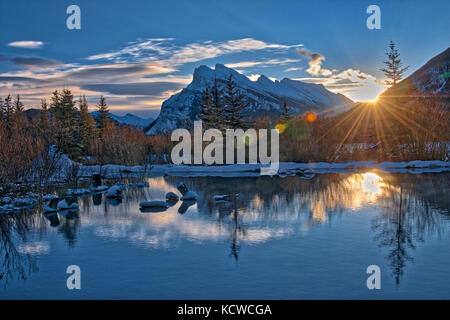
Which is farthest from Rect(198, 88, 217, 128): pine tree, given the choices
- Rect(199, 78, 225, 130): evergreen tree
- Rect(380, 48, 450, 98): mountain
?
Rect(380, 48, 450, 98): mountain

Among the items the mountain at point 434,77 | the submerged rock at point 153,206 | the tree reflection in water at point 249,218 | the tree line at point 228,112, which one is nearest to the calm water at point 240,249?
the tree reflection in water at point 249,218

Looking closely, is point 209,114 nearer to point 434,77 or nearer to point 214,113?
point 214,113

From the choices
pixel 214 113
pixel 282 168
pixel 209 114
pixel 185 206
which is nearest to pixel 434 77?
pixel 209 114

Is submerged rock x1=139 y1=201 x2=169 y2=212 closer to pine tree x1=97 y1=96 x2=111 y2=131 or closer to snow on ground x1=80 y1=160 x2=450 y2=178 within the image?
snow on ground x1=80 y1=160 x2=450 y2=178

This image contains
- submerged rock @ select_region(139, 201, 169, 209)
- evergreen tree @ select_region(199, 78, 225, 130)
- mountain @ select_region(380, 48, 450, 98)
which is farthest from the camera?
mountain @ select_region(380, 48, 450, 98)

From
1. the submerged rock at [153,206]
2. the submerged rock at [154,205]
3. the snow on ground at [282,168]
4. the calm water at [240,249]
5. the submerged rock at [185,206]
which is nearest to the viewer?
the calm water at [240,249]

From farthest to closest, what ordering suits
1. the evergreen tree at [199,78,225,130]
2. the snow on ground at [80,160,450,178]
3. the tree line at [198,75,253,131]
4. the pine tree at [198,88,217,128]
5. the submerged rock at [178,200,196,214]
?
the pine tree at [198,88,217,128], the evergreen tree at [199,78,225,130], the tree line at [198,75,253,131], the snow on ground at [80,160,450,178], the submerged rock at [178,200,196,214]

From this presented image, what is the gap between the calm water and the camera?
24.0ft

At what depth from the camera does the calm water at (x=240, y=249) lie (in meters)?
7.31

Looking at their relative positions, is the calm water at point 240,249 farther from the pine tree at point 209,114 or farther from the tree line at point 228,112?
the pine tree at point 209,114

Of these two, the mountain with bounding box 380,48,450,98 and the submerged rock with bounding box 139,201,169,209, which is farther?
the mountain with bounding box 380,48,450,98

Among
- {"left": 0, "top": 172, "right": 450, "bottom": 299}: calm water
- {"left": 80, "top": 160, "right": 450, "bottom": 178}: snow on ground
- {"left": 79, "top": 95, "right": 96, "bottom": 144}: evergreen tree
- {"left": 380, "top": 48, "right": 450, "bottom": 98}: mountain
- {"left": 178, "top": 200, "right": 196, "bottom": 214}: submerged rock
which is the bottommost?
{"left": 0, "top": 172, "right": 450, "bottom": 299}: calm water

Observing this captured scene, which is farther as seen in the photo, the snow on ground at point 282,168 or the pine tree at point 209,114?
the pine tree at point 209,114
